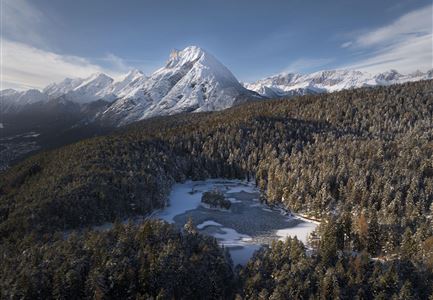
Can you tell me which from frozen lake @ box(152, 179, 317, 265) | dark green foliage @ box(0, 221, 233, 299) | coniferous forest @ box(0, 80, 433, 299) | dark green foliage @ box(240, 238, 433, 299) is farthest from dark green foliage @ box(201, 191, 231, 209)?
dark green foliage @ box(240, 238, 433, 299)

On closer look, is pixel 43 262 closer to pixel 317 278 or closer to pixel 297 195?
pixel 317 278

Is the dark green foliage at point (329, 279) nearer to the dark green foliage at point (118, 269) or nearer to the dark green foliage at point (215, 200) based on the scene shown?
the dark green foliage at point (118, 269)

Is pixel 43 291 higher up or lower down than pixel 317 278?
higher up

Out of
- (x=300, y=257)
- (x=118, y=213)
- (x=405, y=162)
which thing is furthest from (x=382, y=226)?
(x=118, y=213)

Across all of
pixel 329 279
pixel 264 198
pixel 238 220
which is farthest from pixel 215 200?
pixel 329 279

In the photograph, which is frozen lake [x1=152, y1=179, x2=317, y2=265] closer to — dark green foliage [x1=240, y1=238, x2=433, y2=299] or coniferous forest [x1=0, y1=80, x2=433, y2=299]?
coniferous forest [x1=0, y1=80, x2=433, y2=299]

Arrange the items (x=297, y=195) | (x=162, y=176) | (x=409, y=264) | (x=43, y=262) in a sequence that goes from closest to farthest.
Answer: (x=43, y=262) < (x=409, y=264) < (x=297, y=195) < (x=162, y=176)

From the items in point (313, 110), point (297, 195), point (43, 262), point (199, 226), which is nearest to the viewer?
point (43, 262)
